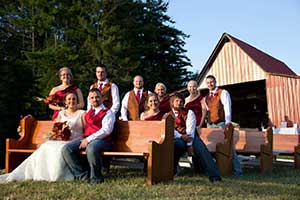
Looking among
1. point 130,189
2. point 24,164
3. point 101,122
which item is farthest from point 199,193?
point 24,164

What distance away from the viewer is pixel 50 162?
6.07 metres

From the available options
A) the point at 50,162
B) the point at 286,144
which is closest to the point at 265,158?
the point at 286,144

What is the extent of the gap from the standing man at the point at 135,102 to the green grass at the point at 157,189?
1347mm

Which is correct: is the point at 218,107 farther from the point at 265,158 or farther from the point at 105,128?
the point at 105,128

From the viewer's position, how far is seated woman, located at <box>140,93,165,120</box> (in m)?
6.50

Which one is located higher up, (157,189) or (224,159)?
(224,159)

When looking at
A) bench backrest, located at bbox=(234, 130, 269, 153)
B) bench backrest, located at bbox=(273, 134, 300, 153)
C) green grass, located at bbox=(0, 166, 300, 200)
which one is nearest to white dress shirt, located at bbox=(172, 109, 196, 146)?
green grass, located at bbox=(0, 166, 300, 200)

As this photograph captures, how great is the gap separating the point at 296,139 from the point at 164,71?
16.2 metres

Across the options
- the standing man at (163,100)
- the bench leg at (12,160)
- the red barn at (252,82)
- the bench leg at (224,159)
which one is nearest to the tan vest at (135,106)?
the standing man at (163,100)

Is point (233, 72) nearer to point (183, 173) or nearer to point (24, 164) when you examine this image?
point (183, 173)

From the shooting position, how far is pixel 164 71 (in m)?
24.7

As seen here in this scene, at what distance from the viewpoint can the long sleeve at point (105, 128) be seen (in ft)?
19.5

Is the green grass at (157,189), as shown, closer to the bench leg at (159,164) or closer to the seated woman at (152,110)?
the bench leg at (159,164)

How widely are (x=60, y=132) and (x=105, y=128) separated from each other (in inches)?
28.2
